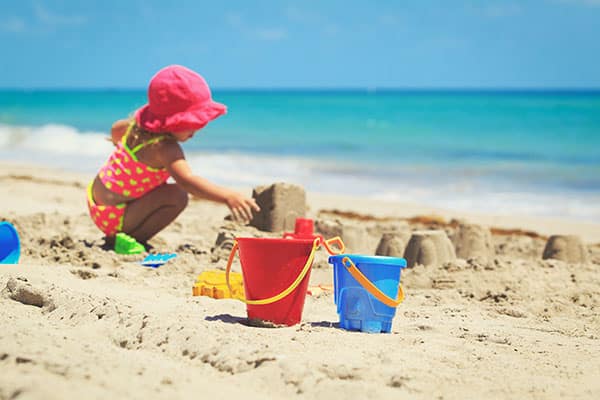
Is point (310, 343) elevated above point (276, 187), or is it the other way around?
point (276, 187)

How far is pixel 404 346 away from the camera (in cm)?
273

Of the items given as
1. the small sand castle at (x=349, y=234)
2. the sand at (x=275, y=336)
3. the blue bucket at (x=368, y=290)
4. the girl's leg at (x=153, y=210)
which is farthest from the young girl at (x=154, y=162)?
the blue bucket at (x=368, y=290)

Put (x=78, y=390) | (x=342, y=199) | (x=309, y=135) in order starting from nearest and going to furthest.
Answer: (x=78, y=390)
(x=342, y=199)
(x=309, y=135)

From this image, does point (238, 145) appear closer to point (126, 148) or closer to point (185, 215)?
point (185, 215)

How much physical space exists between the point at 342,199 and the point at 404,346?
6031mm

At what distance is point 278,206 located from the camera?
15.9 ft

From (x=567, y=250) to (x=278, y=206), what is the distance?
6.33 ft

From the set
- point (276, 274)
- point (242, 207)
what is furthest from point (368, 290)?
point (242, 207)

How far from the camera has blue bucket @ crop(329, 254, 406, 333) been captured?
9.53 feet

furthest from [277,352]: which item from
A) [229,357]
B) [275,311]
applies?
[275,311]

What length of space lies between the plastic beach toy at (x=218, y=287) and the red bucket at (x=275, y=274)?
48 cm

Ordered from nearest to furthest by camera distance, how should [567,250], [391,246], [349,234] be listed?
[391,246], [349,234], [567,250]

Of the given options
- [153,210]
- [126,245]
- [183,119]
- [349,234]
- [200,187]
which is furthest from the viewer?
[349,234]

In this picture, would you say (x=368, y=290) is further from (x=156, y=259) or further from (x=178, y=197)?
(x=178, y=197)
